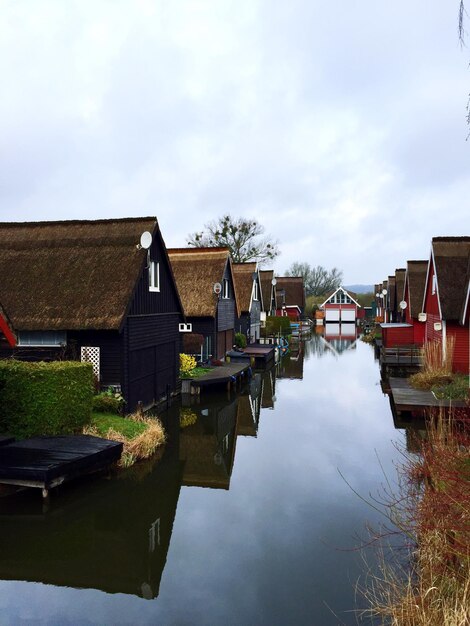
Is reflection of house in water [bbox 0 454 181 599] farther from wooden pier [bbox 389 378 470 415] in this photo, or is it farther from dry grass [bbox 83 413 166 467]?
wooden pier [bbox 389 378 470 415]

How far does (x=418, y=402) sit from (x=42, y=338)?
1397 cm

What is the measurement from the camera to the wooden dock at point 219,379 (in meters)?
24.0

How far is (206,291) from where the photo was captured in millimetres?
30766

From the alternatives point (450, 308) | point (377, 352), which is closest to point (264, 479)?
point (450, 308)

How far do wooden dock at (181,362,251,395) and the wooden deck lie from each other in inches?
327

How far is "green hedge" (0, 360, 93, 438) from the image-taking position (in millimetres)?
13031

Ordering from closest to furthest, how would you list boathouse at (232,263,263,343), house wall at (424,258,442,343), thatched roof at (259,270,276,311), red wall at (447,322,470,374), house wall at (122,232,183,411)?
house wall at (122,232,183,411), red wall at (447,322,470,374), house wall at (424,258,442,343), boathouse at (232,263,263,343), thatched roof at (259,270,276,311)

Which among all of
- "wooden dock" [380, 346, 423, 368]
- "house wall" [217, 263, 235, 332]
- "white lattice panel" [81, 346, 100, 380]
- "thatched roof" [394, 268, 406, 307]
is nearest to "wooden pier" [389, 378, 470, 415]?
"wooden dock" [380, 346, 423, 368]

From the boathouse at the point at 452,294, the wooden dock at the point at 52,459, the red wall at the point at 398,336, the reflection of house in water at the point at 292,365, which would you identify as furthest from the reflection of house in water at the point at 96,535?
the red wall at the point at 398,336

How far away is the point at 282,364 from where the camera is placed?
37.5 metres

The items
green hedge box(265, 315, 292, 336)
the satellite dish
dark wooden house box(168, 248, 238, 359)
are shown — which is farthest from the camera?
green hedge box(265, 315, 292, 336)

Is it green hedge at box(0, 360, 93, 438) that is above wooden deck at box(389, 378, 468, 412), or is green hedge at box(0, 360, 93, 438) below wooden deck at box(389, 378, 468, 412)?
above

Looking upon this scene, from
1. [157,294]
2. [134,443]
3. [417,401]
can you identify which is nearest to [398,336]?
[417,401]

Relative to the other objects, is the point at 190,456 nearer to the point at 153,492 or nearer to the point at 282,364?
the point at 153,492
